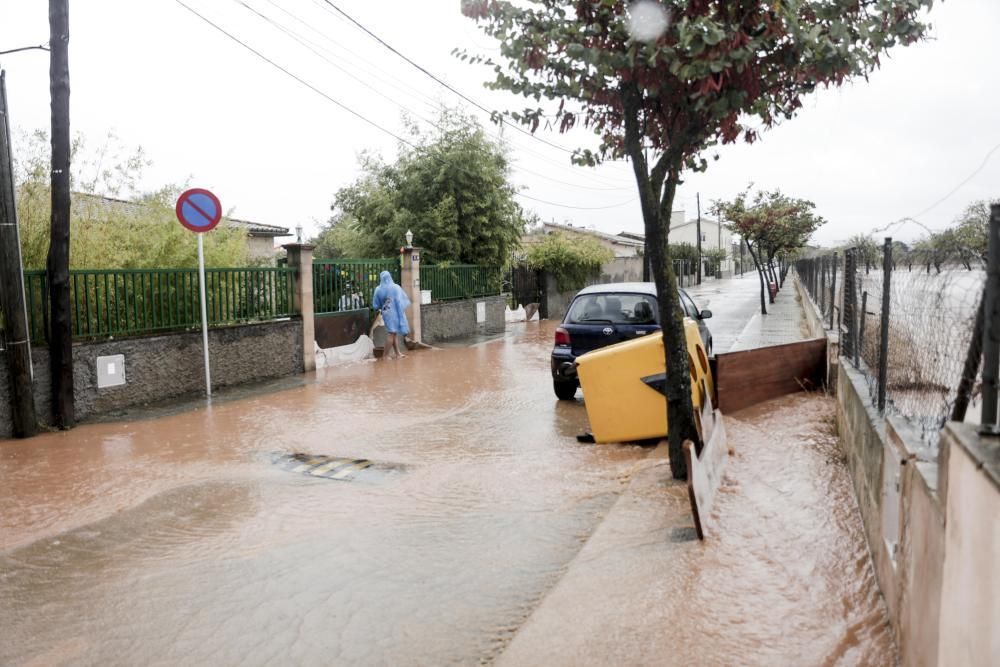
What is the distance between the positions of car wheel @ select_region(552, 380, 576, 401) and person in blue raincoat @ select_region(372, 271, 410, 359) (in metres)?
5.85

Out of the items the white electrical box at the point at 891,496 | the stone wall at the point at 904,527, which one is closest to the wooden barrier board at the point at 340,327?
the stone wall at the point at 904,527

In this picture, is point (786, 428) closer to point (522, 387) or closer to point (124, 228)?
point (522, 387)

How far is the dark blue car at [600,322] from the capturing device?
9227 mm

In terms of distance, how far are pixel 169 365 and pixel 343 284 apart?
492 centimetres

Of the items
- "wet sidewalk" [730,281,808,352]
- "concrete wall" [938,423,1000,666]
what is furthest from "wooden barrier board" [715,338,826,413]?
"concrete wall" [938,423,1000,666]

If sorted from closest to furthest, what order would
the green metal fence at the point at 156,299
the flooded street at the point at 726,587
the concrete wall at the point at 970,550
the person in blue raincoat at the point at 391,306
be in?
the concrete wall at the point at 970,550, the flooded street at the point at 726,587, the green metal fence at the point at 156,299, the person in blue raincoat at the point at 391,306

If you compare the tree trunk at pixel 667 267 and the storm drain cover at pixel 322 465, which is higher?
the tree trunk at pixel 667 267

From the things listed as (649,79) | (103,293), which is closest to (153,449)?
(103,293)

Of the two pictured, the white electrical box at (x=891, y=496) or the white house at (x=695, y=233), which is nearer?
the white electrical box at (x=891, y=496)

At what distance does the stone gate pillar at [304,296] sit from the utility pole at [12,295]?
5301 millimetres

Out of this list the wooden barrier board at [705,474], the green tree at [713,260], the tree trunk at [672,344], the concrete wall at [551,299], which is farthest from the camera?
the green tree at [713,260]

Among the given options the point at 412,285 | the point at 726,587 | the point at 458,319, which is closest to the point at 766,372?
the point at 726,587

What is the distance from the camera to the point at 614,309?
9547 millimetres

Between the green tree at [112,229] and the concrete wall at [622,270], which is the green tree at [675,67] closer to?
the green tree at [112,229]
